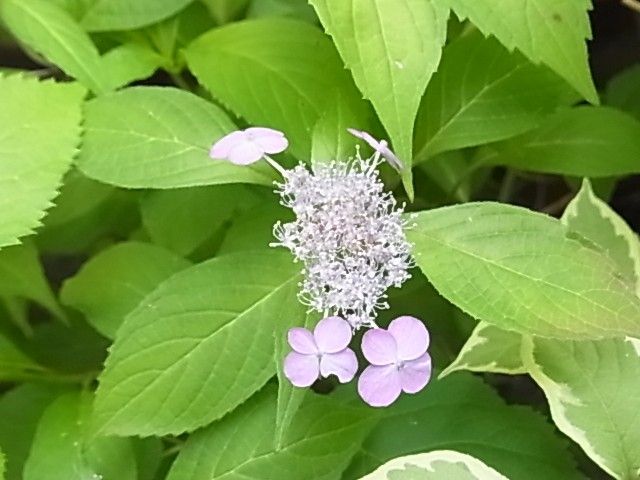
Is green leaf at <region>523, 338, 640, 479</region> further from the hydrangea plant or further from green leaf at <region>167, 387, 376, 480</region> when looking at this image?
green leaf at <region>167, 387, 376, 480</region>

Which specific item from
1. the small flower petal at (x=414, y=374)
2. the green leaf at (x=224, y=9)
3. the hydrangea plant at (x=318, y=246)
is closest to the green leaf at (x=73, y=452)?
the hydrangea plant at (x=318, y=246)

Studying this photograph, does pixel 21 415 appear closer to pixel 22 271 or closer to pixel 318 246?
pixel 22 271

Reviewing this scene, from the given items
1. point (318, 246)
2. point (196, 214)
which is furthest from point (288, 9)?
point (318, 246)

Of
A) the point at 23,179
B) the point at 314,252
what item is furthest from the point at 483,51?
the point at 23,179

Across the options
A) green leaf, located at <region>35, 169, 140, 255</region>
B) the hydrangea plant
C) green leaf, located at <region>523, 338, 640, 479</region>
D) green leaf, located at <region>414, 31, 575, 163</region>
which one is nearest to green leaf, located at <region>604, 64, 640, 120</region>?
the hydrangea plant

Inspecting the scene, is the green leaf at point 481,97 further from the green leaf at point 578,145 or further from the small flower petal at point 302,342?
the small flower petal at point 302,342

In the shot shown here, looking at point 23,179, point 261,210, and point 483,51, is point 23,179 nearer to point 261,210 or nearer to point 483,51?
point 261,210

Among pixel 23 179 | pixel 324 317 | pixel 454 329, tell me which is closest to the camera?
pixel 324 317
